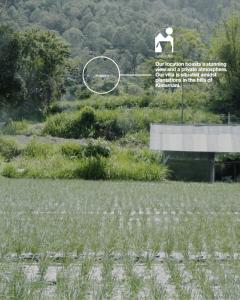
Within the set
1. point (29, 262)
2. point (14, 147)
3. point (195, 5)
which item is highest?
point (195, 5)

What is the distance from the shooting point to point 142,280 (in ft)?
14.4

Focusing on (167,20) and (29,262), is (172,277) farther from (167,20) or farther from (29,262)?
(167,20)

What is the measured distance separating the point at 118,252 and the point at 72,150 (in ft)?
57.8

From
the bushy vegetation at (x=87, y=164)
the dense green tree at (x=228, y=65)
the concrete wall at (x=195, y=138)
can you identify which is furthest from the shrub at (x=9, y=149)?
the dense green tree at (x=228, y=65)

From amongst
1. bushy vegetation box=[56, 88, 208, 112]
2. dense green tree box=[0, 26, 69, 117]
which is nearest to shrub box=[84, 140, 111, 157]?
dense green tree box=[0, 26, 69, 117]

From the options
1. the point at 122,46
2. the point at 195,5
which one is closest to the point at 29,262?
the point at 122,46

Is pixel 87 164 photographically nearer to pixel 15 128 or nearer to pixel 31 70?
pixel 15 128

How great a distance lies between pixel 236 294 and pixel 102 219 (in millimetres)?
4529

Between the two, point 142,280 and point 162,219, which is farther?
point 162,219

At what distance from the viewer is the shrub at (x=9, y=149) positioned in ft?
77.2

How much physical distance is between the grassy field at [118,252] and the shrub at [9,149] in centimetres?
1334

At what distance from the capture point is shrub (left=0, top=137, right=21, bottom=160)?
23.5 m

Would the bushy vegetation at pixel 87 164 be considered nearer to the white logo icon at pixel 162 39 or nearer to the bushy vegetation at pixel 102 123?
the bushy vegetation at pixel 102 123

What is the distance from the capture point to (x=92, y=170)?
2056 cm
